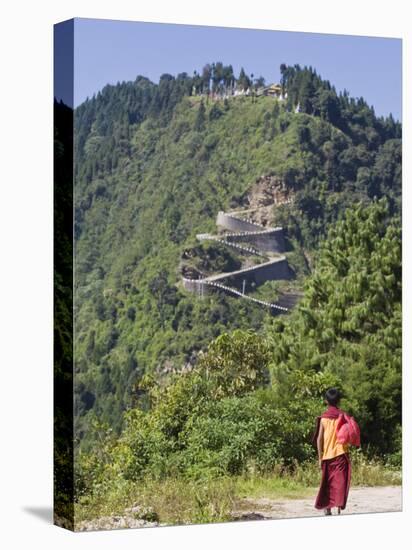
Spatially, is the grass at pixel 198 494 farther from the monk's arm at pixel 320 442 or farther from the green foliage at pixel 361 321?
the green foliage at pixel 361 321

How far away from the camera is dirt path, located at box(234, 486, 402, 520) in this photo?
15.4 meters

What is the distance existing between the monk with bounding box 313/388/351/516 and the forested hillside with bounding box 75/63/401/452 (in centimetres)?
25

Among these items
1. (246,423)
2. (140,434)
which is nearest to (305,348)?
(246,423)

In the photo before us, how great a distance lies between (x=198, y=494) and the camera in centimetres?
1520

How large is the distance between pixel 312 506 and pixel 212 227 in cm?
296

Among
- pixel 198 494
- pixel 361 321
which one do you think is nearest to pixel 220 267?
pixel 361 321

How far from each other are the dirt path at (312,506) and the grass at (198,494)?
0.06 meters

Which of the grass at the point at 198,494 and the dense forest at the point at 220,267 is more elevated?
the dense forest at the point at 220,267

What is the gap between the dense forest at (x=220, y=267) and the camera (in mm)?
15008

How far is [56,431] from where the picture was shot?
49.2ft

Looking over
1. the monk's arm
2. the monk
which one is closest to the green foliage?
the monk

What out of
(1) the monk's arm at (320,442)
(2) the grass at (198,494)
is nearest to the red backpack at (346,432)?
(1) the monk's arm at (320,442)

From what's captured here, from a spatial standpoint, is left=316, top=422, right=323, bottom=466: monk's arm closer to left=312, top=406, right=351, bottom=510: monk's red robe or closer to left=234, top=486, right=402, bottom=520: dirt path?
left=312, top=406, right=351, bottom=510: monk's red robe

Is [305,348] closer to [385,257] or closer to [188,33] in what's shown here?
[385,257]
